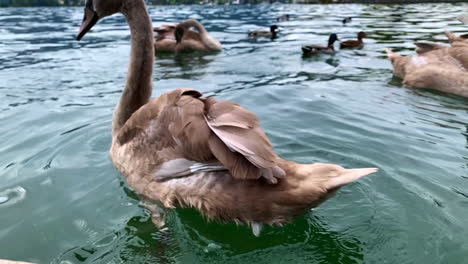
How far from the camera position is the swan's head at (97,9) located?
4.79 metres

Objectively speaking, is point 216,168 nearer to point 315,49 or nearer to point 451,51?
point 451,51

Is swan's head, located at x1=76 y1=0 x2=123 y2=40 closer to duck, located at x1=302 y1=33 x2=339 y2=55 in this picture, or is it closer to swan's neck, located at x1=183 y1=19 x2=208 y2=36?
duck, located at x1=302 y1=33 x2=339 y2=55

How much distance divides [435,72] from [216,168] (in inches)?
265

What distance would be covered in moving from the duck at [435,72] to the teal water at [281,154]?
0.81 ft

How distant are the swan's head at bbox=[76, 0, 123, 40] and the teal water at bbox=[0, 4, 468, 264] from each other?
5.59 feet

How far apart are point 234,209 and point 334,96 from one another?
216 inches

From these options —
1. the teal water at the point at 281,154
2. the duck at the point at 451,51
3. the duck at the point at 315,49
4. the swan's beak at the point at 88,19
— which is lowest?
the teal water at the point at 281,154

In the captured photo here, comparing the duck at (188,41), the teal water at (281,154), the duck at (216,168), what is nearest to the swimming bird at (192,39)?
the duck at (188,41)

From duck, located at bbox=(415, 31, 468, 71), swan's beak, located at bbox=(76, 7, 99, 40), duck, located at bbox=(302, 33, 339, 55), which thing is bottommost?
duck, located at bbox=(302, 33, 339, 55)

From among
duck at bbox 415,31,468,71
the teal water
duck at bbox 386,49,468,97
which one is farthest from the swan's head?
duck at bbox 415,31,468,71

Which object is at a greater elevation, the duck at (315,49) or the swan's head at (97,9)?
the swan's head at (97,9)

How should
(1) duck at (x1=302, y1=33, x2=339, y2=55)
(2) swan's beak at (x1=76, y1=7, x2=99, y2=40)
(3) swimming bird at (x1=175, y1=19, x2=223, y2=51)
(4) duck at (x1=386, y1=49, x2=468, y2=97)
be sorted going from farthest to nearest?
(3) swimming bird at (x1=175, y1=19, x2=223, y2=51)
(1) duck at (x1=302, y1=33, x2=339, y2=55)
(4) duck at (x1=386, y1=49, x2=468, y2=97)
(2) swan's beak at (x1=76, y1=7, x2=99, y2=40)

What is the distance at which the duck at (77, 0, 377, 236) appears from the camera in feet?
9.57

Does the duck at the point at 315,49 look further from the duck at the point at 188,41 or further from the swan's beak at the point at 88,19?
the swan's beak at the point at 88,19
